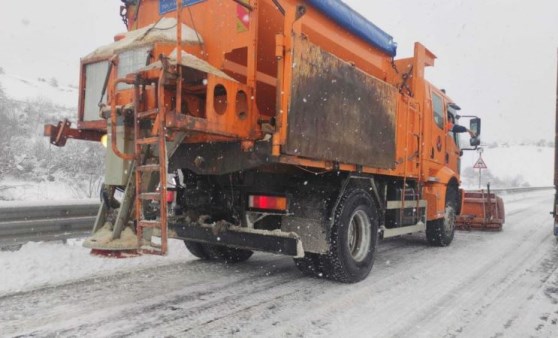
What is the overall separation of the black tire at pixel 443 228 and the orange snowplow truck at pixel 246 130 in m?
2.04

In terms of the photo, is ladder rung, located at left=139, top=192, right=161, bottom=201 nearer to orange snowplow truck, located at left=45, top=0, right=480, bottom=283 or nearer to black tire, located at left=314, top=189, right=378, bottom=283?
orange snowplow truck, located at left=45, top=0, right=480, bottom=283

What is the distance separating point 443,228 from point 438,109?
208cm

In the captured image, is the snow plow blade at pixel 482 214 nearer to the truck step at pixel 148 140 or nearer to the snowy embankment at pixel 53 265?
the snowy embankment at pixel 53 265

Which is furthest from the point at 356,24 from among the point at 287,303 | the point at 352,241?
the point at 287,303

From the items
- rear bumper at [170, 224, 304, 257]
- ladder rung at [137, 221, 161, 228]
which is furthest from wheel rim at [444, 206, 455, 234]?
ladder rung at [137, 221, 161, 228]

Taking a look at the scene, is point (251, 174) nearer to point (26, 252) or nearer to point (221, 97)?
point (221, 97)

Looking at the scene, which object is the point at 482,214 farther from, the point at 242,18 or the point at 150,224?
the point at 150,224

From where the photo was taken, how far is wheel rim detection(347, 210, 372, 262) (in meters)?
5.41

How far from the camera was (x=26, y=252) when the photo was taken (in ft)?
18.9

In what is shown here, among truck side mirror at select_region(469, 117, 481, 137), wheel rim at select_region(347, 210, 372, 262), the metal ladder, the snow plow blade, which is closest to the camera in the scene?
the metal ladder

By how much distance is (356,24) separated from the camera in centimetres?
564

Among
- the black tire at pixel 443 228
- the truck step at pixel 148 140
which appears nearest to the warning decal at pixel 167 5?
the truck step at pixel 148 140

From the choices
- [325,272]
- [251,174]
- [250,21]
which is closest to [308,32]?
[250,21]

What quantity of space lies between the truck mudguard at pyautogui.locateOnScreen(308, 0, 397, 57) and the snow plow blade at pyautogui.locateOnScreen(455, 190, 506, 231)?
5.59m
